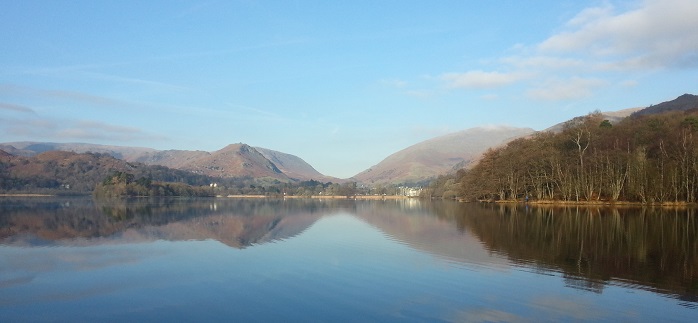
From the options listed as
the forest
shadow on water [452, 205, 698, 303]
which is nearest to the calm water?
shadow on water [452, 205, 698, 303]

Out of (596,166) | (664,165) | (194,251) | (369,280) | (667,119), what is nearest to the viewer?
(369,280)

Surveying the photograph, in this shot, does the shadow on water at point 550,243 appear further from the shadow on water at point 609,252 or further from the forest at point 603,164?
the forest at point 603,164

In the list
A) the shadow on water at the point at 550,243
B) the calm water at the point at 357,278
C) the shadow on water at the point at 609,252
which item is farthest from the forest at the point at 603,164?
the calm water at the point at 357,278

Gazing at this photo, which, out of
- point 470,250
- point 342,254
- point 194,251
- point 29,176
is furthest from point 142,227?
point 29,176

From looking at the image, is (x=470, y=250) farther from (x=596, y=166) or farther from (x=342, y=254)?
(x=596, y=166)

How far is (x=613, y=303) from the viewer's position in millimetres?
12391

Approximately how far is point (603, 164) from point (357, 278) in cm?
5832

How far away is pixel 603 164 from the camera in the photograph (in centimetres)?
6456

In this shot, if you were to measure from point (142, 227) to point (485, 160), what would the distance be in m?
65.8

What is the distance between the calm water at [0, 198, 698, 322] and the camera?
1182 centimetres

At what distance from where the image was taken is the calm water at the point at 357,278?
11820 millimetres

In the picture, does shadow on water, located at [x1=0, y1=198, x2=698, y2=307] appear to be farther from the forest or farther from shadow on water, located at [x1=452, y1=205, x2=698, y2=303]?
the forest

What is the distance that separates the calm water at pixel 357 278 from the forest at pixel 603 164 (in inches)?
1377

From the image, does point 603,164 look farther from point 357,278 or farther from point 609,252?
point 357,278
